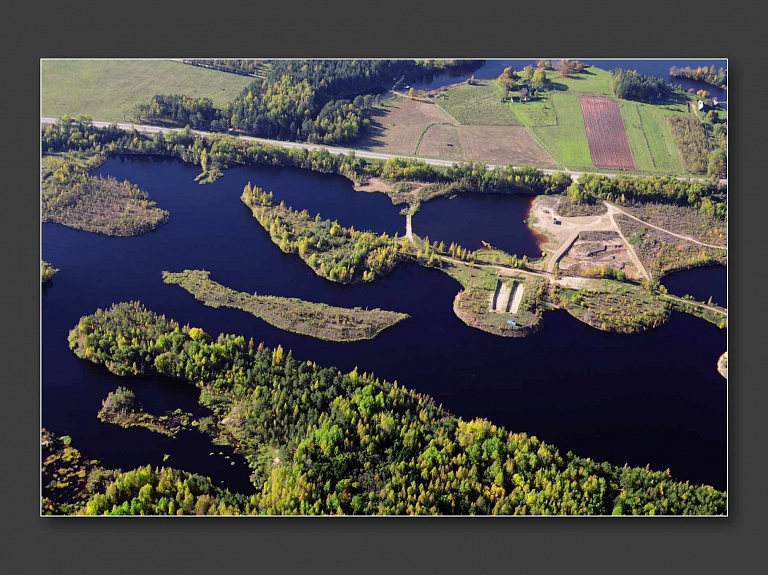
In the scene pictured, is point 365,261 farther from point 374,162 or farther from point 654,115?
point 654,115

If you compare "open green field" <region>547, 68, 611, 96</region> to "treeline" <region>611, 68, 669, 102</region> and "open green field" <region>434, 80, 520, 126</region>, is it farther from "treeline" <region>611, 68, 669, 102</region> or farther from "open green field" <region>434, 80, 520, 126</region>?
"open green field" <region>434, 80, 520, 126</region>

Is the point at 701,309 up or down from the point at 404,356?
up

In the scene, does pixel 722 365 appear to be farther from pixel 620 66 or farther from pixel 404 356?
pixel 620 66

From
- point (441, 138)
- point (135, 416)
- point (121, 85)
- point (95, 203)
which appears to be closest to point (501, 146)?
point (441, 138)

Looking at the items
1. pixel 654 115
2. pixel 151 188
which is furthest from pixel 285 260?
pixel 654 115

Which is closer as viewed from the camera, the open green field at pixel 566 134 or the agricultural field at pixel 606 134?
the agricultural field at pixel 606 134

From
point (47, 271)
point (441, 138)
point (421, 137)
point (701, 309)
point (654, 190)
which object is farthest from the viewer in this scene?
point (421, 137)

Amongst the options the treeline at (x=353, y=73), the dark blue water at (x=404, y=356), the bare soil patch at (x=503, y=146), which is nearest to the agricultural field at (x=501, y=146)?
the bare soil patch at (x=503, y=146)

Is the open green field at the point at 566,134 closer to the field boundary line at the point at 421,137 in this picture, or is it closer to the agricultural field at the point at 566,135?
the agricultural field at the point at 566,135
